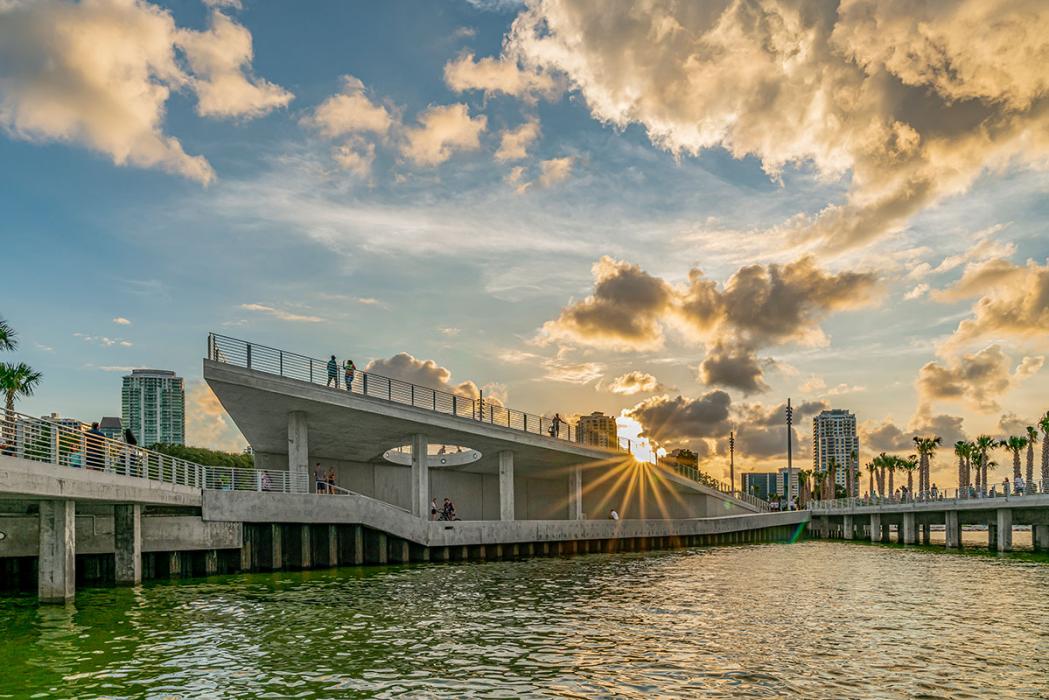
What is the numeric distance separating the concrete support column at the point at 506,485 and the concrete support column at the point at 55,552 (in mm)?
31378

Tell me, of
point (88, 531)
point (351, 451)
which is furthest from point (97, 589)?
point (351, 451)

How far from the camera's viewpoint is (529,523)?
5297 cm

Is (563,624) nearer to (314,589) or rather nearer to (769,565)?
(314,589)

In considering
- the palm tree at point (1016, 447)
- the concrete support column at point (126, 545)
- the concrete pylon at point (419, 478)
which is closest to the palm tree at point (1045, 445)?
the palm tree at point (1016, 447)

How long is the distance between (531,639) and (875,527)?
6970 centimetres

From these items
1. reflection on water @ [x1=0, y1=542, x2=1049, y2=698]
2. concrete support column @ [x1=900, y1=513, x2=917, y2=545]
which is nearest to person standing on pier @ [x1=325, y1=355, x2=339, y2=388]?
reflection on water @ [x1=0, y1=542, x2=1049, y2=698]

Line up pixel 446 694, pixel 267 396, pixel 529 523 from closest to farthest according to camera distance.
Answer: pixel 446 694 → pixel 267 396 → pixel 529 523

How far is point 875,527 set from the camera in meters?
82.1

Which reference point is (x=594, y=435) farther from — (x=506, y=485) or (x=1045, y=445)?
(x=1045, y=445)

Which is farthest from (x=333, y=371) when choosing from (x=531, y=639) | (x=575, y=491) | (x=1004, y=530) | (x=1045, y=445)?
(x=1045, y=445)

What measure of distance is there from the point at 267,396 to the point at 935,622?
95.8ft

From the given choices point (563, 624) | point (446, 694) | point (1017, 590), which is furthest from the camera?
point (1017, 590)

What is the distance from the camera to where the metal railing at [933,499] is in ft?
204

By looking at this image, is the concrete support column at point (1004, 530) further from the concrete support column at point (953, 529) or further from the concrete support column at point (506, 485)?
the concrete support column at point (506, 485)
